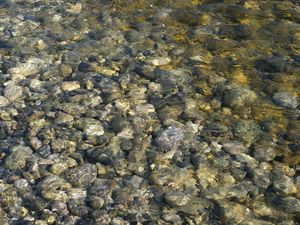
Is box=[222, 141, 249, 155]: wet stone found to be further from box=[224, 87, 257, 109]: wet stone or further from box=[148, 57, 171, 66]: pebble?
box=[148, 57, 171, 66]: pebble

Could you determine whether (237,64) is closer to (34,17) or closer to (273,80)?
(273,80)

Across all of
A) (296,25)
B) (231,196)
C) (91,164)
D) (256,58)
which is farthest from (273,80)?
(91,164)

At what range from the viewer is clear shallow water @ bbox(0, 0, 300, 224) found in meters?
5.67

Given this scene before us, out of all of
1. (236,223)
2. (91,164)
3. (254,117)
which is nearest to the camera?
(236,223)

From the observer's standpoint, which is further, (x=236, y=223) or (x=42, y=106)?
(x=42, y=106)

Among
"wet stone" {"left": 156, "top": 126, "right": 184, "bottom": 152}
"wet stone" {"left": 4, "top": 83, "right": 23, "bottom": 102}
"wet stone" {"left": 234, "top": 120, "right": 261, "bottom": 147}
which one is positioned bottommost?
"wet stone" {"left": 4, "top": 83, "right": 23, "bottom": 102}

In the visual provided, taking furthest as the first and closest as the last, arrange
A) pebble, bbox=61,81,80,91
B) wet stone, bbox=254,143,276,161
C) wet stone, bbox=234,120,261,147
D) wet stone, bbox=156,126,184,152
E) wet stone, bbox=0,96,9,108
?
pebble, bbox=61,81,80,91 < wet stone, bbox=0,96,9,108 < wet stone, bbox=234,120,261,147 < wet stone, bbox=156,126,184,152 < wet stone, bbox=254,143,276,161

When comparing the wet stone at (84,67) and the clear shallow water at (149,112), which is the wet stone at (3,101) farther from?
the wet stone at (84,67)

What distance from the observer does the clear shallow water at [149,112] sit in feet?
18.6

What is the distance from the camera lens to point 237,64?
7848 mm

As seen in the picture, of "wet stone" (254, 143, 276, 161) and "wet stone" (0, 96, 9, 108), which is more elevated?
"wet stone" (254, 143, 276, 161)

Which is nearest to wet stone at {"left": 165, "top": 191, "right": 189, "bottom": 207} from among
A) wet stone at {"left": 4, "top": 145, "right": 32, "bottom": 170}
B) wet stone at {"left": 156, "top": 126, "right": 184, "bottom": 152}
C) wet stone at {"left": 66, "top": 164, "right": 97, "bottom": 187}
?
wet stone at {"left": 156, "top": 126, "right": 184, "bottom": 152}

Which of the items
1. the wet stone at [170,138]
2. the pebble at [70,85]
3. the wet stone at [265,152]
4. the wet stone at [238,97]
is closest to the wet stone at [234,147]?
the wet stone at [265,152]

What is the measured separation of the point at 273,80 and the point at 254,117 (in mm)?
847
